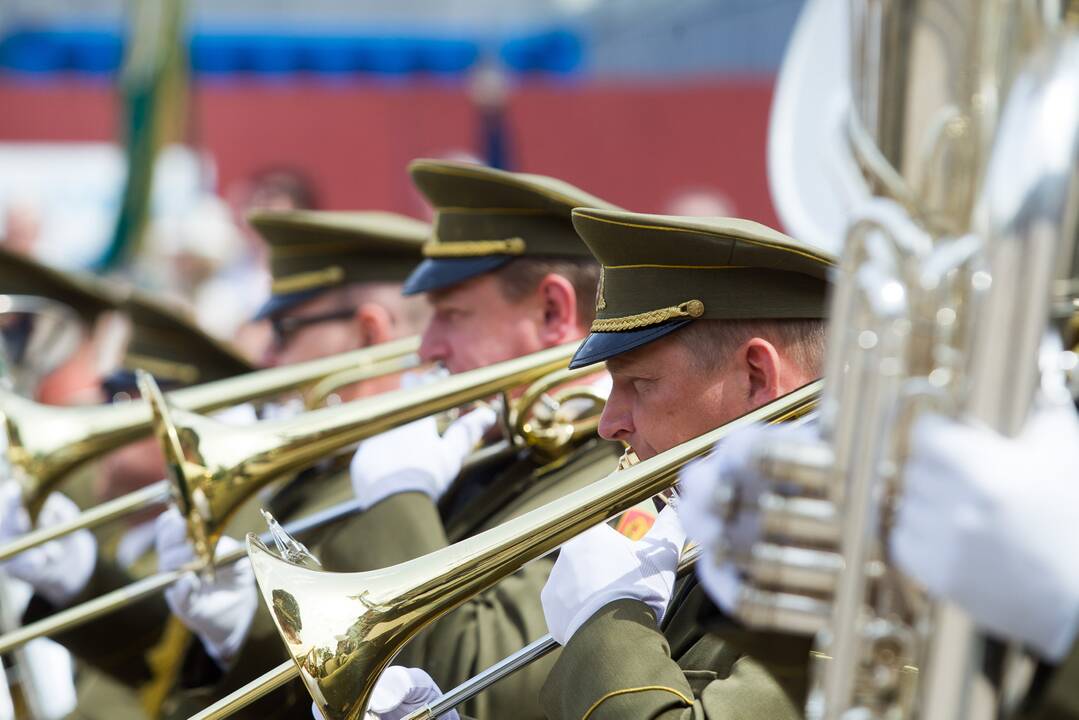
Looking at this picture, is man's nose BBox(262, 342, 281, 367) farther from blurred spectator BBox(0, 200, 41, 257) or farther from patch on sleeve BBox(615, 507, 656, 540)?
blurred spectator BBox(0, 200, 41, 257)

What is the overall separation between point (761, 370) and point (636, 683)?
55cm

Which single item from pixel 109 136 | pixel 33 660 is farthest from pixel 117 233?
pixel 33 660

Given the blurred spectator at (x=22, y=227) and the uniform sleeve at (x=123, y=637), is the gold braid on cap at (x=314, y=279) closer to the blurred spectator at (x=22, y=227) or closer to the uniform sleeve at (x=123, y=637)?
the uniform sleeve at (x=123, y=637)

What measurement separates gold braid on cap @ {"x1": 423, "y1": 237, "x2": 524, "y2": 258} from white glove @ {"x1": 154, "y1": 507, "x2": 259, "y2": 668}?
0.86 metres

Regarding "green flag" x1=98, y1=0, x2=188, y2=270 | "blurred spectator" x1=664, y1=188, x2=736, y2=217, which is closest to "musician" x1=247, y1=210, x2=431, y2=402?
"blurred spectator" x1=664, y1=188, x2=736, y2=217

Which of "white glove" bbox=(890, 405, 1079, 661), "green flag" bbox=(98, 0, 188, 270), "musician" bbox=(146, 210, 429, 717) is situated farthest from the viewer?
"green flag" bbox=(98, 0, 188, 270)

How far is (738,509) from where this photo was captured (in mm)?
1316

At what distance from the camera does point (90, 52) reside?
1417cm

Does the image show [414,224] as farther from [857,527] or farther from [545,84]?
[545,84]

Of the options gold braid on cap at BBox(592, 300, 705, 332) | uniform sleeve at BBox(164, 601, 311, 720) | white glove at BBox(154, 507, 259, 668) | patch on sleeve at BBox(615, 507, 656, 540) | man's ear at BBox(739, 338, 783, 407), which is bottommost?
uniform sleeve at BBox(164, 601, 311, 720)

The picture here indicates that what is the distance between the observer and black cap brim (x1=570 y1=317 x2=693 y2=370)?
2.16 metres

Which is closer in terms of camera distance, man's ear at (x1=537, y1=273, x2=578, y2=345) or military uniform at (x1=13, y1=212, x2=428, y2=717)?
man's ear at (x1=537, y1=273, x2=578, y2=345)

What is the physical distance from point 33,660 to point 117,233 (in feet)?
16.7

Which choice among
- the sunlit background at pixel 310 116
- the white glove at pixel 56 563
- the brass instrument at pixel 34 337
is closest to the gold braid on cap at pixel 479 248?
the white glove at pixel 56 563
